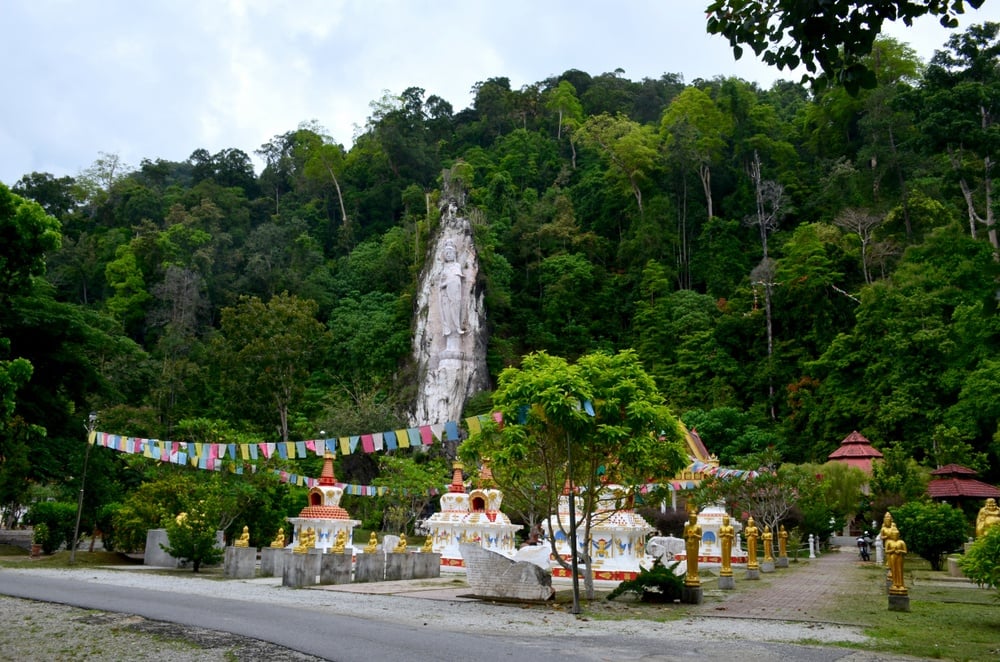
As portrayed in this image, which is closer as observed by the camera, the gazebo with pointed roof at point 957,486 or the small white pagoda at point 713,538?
the small white pagoda at point 713,538

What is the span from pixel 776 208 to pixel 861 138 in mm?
10440

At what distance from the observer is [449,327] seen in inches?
1934

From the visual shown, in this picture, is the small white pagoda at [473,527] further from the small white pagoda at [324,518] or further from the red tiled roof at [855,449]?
the red tiled roof at [855,449]

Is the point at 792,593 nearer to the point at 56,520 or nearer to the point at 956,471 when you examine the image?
the point at 956,471

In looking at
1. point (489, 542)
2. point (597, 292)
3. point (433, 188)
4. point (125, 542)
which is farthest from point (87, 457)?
point (433, 188)

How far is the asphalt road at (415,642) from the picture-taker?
8312 millimetres

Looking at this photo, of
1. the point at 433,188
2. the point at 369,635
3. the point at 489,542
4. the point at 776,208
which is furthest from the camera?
the point at 433,188

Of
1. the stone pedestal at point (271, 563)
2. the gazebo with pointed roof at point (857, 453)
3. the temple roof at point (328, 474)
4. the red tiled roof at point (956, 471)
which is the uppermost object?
the gazebo with pointed roof at point (857, 453)

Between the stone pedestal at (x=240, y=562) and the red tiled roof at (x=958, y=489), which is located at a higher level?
the red tiled roof at (x=958, y=489)

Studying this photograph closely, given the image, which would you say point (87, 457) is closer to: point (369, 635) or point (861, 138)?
point (369, 635)

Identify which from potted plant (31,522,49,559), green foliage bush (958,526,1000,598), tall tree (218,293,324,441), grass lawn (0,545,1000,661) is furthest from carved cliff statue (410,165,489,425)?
green foliage bush (958,526,1000,598)

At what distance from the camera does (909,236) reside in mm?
44312

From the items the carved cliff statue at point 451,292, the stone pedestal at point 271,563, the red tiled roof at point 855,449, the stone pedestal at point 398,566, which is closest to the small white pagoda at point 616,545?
the stone pedestal at point 398,566

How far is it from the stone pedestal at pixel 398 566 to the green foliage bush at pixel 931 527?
12062mm
